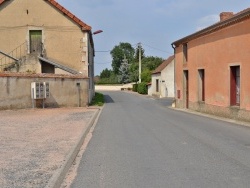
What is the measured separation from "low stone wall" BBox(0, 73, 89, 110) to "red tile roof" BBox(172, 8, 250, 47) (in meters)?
7.76

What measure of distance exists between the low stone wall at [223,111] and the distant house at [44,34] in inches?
359

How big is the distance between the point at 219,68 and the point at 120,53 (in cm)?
10224

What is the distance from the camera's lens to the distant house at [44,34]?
28.9m

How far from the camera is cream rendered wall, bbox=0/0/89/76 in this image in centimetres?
2897

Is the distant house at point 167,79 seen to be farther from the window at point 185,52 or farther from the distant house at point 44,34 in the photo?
the window at point 185,52

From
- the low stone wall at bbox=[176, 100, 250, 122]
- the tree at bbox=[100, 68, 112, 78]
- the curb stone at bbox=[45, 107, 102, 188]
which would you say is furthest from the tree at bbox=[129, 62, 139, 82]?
the curb stone at bbox=[45, 107, 102, 188]

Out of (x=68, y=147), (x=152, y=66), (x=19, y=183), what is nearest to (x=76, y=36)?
(x=68, y=147)

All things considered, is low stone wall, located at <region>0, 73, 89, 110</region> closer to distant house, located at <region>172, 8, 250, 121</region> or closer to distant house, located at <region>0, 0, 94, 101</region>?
distant house, located at <region>0, 0, 94, 101</region>

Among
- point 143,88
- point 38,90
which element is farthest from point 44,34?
point 143,88

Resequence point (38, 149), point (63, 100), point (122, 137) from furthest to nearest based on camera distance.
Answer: point (63, 100), point (122, 137), point (38, 149)

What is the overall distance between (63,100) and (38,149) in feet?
52.3

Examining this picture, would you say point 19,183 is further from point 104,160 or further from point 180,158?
point 180,158

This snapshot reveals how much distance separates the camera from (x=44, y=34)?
95.7 ft

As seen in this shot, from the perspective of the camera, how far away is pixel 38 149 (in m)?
8.98
